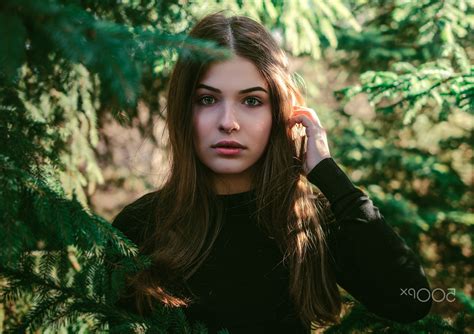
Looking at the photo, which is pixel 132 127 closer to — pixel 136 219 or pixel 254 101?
pixel 136 219

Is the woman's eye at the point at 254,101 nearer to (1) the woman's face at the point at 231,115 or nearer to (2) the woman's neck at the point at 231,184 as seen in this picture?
(1) the woman's face at the point at 231,115

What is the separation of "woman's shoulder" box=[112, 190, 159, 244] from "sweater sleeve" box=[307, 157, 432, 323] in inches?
31.4

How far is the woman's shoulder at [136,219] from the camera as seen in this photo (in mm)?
2256

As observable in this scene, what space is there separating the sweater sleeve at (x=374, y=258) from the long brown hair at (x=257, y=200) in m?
0.18

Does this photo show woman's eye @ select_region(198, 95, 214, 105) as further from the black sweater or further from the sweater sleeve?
the sweater sleeve

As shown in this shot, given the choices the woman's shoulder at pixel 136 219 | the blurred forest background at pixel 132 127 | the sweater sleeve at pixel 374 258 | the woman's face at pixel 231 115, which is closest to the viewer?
the blurred forest background at pixel 132 127

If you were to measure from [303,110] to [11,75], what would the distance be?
1582 mm

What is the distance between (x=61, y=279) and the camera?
1.61 metres

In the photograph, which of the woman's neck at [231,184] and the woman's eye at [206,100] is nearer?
the woman's eye at [206,100]

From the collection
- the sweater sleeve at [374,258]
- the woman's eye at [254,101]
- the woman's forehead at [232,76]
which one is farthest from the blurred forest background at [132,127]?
the woman's eye at [254,101]

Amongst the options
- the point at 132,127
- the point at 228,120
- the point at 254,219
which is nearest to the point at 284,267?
the point at 254,219

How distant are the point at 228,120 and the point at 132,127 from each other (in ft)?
7.09

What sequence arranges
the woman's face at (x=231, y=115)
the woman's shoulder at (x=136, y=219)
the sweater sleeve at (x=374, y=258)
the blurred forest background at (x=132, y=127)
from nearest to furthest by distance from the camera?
the blurred forest background at (x=132, y=127) → the sweater sleeve at (x=374, y=258) → the woman's face at (x=231, y=115) → the woman's shoulder at (x=136, y=219)

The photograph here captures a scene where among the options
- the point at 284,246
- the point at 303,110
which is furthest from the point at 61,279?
the point at 303,110
